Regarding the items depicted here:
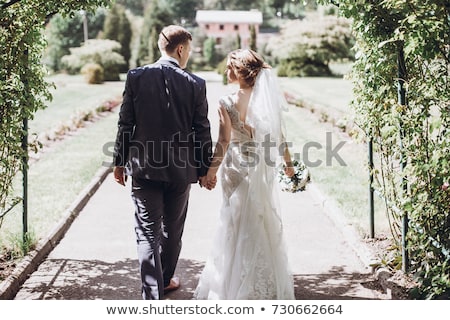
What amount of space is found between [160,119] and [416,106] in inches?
72.1

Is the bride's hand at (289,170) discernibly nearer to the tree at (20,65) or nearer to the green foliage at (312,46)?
the tree at (20,65)

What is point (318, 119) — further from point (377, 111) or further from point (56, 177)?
point (377, 111)

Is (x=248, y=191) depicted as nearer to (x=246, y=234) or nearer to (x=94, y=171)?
(x=246, y=234)

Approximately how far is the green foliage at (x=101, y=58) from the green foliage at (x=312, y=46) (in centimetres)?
1117

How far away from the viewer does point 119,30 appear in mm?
45062

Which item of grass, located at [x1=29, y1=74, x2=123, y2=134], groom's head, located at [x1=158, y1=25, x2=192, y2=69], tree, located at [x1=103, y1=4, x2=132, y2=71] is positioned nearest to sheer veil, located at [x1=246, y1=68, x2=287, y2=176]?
groom's head, located at [x1=158, y1=25, x2=192, y2=69]

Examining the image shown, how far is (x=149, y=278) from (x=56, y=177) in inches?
234

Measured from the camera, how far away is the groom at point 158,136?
14.0ft

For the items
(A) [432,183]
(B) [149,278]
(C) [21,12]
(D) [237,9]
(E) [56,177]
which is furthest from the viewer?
(D) [237,9]

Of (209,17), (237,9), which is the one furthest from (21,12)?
(237,9)

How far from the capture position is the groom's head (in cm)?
437

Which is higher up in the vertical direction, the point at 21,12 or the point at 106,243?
the point at 21,12

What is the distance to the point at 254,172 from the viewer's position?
461cm

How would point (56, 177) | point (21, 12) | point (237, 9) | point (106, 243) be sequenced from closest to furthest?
point (21, 12)
point (106, 243)
point (56, 177)
point (237, 9)
